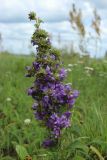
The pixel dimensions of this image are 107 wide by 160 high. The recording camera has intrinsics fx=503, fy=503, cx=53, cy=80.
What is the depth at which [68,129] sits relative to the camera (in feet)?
15.8

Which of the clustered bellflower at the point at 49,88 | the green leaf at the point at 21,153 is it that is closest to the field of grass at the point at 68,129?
the green leaf at the point at 21,153

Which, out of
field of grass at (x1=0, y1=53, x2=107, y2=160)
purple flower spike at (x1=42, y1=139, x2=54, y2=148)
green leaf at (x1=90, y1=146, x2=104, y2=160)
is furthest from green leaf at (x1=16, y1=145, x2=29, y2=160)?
green leaf at (x1=90, y1=146, x2=104, y2=160)

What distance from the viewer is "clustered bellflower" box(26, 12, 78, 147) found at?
378cm

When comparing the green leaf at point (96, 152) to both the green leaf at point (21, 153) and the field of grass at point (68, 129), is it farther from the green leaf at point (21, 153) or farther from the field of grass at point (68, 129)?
the green leaf at point (21, 153)

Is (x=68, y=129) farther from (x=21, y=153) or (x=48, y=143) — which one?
(x=48, y=143)

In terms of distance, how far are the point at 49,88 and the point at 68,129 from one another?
1.11 metres

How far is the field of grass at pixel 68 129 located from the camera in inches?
170

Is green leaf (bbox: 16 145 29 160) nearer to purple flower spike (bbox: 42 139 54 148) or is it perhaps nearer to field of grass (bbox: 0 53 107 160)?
field of grass (bbox: 0 53 107 160)

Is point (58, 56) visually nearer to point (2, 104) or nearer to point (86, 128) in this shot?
point (86, 128)

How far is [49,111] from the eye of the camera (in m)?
3.85

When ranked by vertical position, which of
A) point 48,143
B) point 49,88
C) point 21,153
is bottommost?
point 21,153

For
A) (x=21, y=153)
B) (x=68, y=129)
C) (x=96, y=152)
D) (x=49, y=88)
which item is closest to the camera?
(x=49, y=88)

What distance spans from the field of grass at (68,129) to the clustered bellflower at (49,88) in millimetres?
224

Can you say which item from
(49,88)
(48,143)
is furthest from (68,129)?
(49,88)
